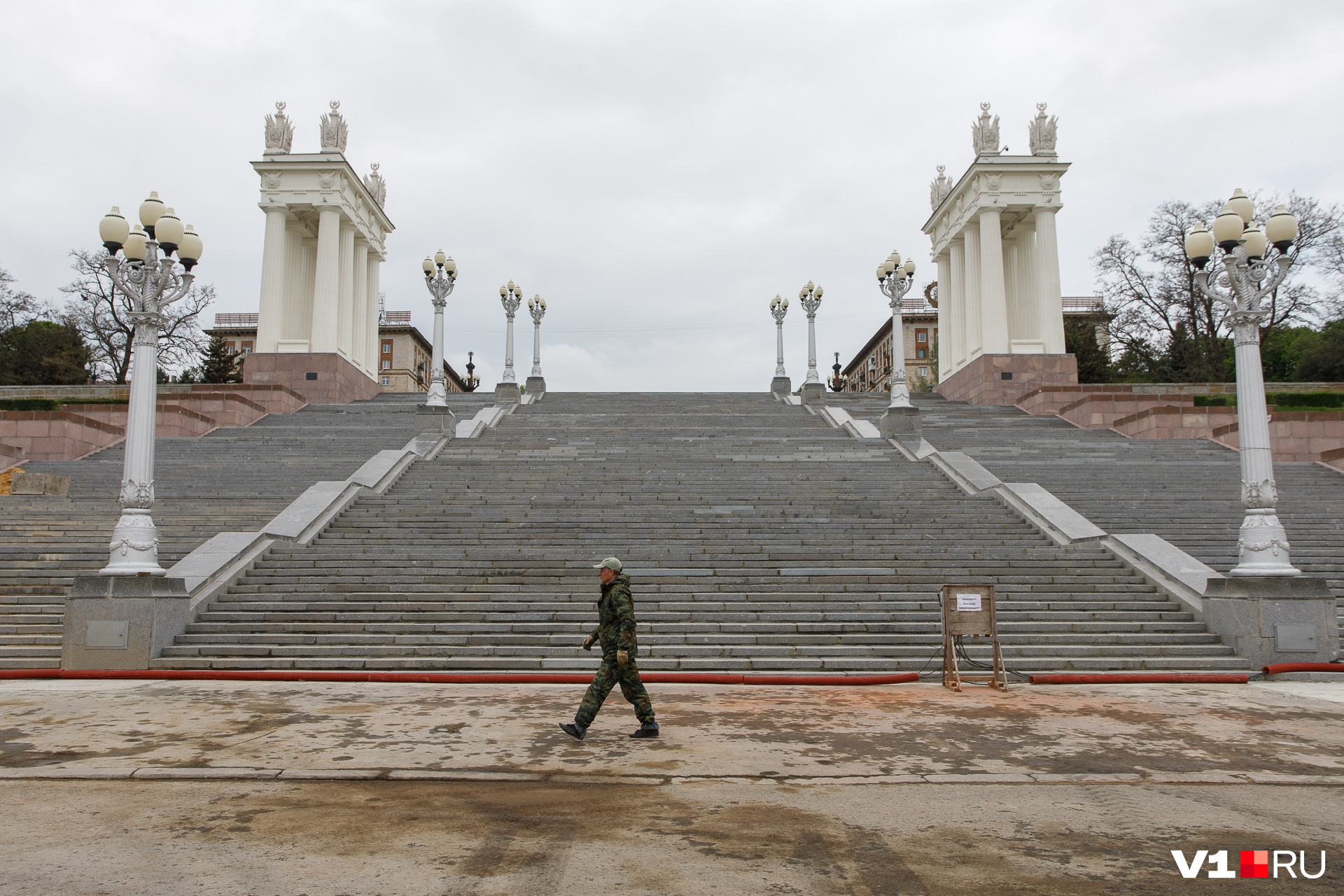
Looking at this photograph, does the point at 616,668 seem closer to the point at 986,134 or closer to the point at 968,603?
the point at 968,603

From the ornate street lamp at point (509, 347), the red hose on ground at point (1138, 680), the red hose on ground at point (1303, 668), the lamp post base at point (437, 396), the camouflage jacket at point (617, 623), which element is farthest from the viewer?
the ornate street lamp at point (509, 347)

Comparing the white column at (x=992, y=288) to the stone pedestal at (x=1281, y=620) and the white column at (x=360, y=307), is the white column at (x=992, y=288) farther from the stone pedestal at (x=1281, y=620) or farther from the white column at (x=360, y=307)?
the white column at (x=360, y=307)

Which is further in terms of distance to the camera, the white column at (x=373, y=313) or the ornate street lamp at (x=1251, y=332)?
the white column at (x=373, y=313)

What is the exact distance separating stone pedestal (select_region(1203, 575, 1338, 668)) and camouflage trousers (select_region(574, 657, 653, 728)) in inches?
321

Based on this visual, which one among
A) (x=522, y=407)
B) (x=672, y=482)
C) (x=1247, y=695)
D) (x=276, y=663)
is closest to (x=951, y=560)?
(x=1247, y=695)

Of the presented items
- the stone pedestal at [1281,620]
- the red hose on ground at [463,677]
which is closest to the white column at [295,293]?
the red hose on ground at [463,677]

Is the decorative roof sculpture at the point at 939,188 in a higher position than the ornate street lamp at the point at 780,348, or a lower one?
higher

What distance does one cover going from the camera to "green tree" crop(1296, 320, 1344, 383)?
3934 cm

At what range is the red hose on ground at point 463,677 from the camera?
1041 centimetres

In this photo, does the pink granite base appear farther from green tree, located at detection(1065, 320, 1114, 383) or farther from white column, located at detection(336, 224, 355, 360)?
green tree, located at detection(1065, 320, 1114, 383)

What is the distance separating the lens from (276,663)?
1103cm

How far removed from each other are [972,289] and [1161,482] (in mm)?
22928

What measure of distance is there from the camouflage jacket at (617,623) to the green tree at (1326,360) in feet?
136

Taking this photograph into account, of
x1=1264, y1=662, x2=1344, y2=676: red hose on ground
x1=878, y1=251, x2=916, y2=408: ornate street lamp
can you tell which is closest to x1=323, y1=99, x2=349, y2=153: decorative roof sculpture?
x1=878, y1=251, x2=916, y2=408: ornate street lamp
